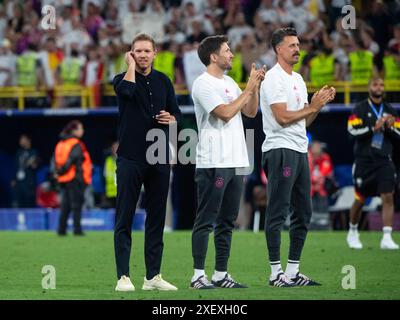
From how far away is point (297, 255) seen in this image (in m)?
11.6

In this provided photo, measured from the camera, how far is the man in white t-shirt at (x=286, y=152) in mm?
11383

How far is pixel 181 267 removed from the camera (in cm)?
1444

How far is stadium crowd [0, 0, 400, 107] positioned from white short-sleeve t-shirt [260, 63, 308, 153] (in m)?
11.4

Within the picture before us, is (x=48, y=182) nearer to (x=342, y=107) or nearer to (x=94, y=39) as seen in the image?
(x=94, y=39)

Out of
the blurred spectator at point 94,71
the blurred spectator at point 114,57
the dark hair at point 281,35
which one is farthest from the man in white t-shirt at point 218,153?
the blurred spectator at point 94,71

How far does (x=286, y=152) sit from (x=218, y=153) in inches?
29.6

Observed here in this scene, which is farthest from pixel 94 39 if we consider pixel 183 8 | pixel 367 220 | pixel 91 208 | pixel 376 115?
pixel 376 115

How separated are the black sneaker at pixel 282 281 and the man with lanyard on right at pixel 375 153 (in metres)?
5.72

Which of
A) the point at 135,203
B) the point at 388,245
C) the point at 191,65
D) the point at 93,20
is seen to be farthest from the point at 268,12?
the point at 135,203

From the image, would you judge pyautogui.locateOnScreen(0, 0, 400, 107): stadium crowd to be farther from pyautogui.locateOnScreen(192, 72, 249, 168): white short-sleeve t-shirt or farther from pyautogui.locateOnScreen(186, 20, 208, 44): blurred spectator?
pyautogui.locateOnScreen(192, 72, 249, 168): white short-sleeve t-shirt

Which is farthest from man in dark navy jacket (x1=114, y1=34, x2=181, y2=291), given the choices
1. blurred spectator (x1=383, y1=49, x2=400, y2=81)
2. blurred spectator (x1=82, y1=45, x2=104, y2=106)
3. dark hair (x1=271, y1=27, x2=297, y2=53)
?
blurred spectator (x1=82, y1=45, x2=104, y2=106)

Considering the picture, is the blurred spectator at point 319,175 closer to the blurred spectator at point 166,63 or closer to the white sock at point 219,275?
the blurred spectator at point 166,63

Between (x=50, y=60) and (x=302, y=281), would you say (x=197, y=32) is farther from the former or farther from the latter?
(x=302, y=281)
